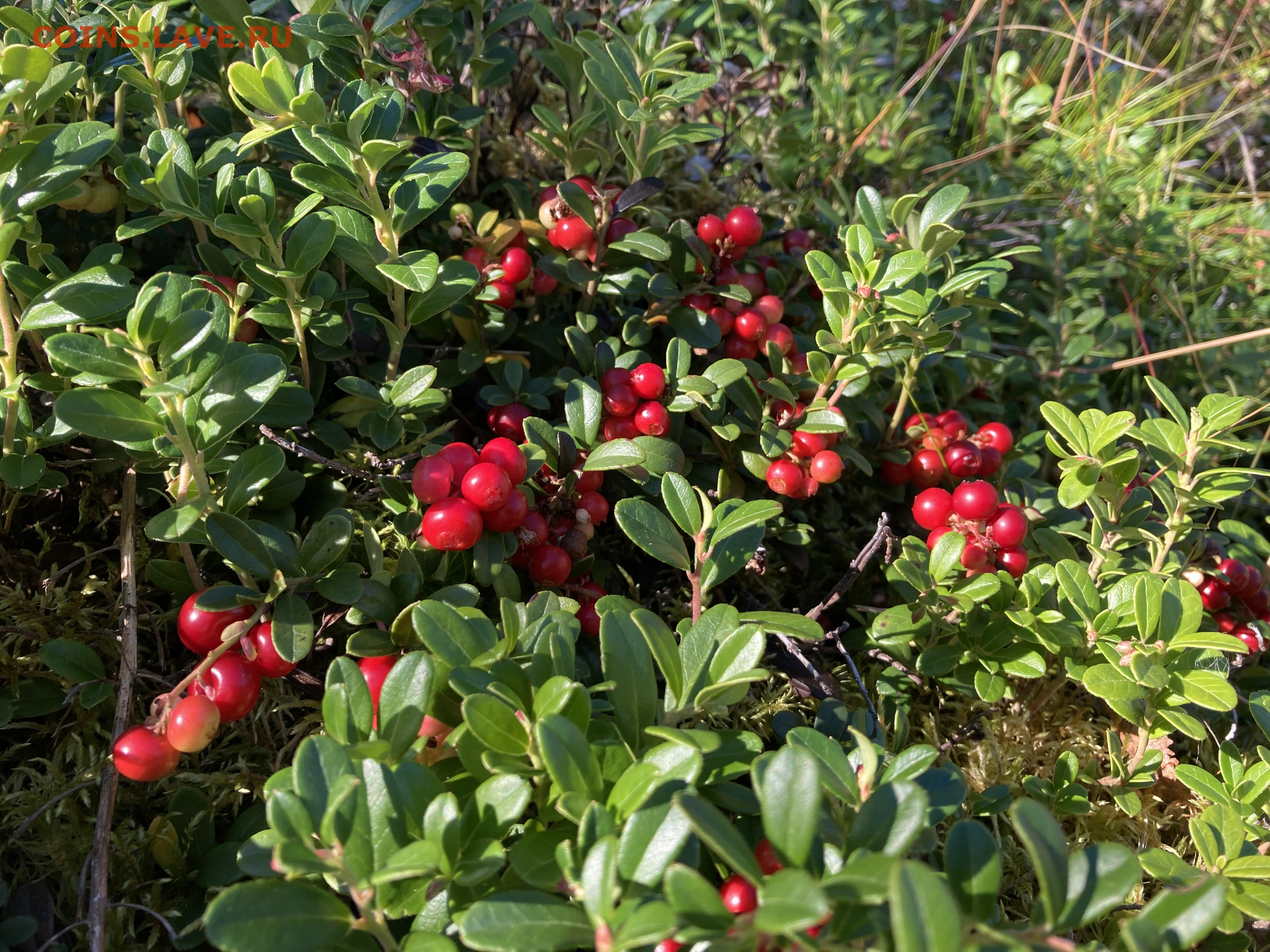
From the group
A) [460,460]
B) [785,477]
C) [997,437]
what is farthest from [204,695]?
[997,437]

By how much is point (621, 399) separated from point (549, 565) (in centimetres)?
44

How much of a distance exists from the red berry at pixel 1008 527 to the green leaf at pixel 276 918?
153cm

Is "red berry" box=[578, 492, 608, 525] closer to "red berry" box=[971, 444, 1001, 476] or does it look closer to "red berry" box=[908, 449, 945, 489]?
"red berry" box=[908, 449, 945, 489]

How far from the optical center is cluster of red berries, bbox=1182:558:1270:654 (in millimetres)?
2186

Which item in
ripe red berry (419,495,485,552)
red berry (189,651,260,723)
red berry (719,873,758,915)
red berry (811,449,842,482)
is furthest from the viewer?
red berry (811,449,842,482)

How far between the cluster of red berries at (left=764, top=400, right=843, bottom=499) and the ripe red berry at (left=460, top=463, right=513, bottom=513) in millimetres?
696

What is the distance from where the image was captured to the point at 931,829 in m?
1.31

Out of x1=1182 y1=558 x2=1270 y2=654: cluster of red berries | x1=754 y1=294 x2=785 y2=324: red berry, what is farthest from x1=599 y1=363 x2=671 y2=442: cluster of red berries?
x1=1182 y1=558 x2=1270 y2=654: cluster of red berries

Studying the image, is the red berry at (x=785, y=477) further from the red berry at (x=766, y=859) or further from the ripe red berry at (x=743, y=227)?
the red berry at (x=766, y=859)

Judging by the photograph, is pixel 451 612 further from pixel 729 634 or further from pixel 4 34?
pixel 4 34

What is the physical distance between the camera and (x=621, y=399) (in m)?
2.01

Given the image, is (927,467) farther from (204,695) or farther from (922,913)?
(204,695)

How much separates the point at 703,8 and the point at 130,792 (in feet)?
11.0

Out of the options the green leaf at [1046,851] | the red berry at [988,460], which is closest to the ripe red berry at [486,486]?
the green leaf at [1046,851]
